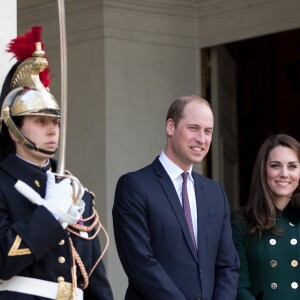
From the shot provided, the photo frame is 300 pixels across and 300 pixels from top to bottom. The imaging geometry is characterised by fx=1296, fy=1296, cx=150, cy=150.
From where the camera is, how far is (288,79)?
11211 millimetres

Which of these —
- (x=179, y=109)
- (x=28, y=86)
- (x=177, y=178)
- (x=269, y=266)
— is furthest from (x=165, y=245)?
(x=28, y=86)

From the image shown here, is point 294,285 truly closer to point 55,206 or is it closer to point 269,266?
point 269,266

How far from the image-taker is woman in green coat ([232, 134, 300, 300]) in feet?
21.1

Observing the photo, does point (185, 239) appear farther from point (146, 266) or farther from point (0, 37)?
point (0, 37)

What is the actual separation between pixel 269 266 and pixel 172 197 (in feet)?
2.45

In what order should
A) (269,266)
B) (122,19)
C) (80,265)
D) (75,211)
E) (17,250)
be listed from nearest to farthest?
(17,250) → (75,211) → (80,265) → (269,266) → (122,19)

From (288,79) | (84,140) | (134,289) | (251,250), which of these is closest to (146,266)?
(134,289)

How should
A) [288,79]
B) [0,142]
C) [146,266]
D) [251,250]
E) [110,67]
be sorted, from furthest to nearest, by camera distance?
[288,79], [110,67], [251,250], [146,266], [0,142]

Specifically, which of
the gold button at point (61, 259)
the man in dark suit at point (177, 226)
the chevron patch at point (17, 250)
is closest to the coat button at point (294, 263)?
the man in dark suit at point (177, 226)

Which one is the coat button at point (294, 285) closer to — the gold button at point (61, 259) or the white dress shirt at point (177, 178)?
the white dress shirt at point (177, 178)

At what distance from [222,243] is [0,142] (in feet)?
4.57

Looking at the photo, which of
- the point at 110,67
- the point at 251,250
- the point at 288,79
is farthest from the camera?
the point at 288,79

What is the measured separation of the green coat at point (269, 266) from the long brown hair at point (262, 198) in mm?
56

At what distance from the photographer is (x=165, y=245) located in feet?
19.3
